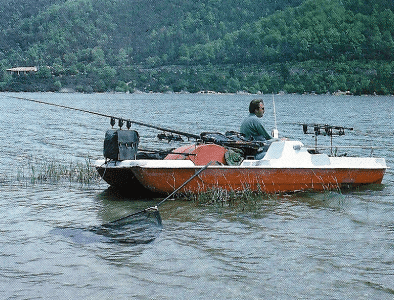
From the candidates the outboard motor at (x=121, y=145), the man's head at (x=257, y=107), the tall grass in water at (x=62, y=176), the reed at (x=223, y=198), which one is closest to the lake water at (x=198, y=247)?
the reed at (x=223, y=198)

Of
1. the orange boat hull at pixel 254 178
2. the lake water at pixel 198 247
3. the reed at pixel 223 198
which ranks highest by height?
the orange boat hull at pixel 254 178

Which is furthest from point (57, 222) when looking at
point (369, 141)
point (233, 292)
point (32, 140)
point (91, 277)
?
point (369, 141)

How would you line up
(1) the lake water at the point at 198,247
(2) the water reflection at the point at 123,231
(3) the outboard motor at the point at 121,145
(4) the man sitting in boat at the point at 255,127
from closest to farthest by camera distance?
(1) the lake water at the point at 198,247 < (2) the water reflection at the point at 123,231 < (3) the outboard motor at the point at 121,145 < (4) the man sitting in boat at the point at 255,127

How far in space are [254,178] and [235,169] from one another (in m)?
0.60

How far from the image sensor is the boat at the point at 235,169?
508 inches

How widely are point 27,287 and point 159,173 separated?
5264 mm

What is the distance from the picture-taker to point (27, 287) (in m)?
7.95

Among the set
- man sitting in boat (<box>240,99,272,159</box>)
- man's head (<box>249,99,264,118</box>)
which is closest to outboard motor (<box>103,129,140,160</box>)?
man sitting in boat (<box>240,99,272,159</box>)

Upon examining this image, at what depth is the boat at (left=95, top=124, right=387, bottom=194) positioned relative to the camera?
508 inches

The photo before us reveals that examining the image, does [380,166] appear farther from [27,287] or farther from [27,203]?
[27,287]

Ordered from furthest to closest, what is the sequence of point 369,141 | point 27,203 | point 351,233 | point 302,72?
point 302,72, point 369,141, point 27,203, point 351,233

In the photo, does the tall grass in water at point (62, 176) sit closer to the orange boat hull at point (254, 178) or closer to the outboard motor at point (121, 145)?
the outboard motor at point (121, 145)

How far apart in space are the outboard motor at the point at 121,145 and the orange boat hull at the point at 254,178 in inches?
14.7

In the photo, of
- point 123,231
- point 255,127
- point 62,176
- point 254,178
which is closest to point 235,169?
point 254,178
